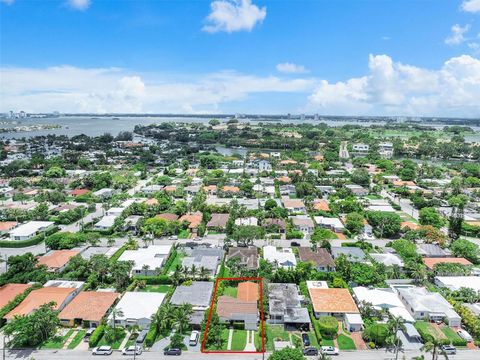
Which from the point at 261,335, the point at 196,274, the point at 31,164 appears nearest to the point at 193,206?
the point at 196,274

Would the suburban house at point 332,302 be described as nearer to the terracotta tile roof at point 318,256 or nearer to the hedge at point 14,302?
the terracotta tile roof at point 318,256

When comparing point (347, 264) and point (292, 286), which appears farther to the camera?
point (347, 264)

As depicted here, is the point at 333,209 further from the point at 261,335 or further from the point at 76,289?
the point at 76,289

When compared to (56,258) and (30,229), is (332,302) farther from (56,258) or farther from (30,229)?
(30,229)

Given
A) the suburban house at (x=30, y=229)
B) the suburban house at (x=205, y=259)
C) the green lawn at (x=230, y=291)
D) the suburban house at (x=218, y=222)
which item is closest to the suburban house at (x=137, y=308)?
the green lawn at (x=230, y=291)

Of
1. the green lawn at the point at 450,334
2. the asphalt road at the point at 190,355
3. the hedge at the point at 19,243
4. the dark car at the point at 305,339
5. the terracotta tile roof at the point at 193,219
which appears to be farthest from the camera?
the terracotta tile roof at the point at 193,219
